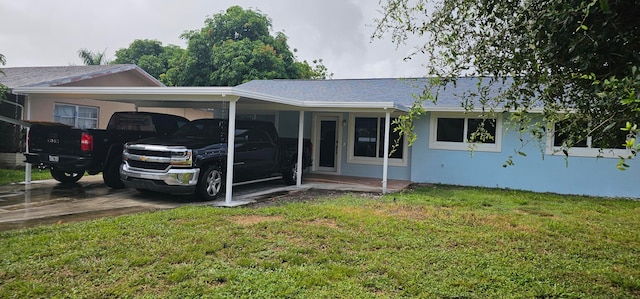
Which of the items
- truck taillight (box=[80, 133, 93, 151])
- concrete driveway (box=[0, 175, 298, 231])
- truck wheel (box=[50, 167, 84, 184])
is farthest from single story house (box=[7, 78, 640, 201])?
truck wheel (box=[50, 167, 84, 184])

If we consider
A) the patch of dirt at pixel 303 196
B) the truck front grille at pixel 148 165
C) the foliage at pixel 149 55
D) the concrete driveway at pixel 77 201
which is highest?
the foliage at pixel 149 55

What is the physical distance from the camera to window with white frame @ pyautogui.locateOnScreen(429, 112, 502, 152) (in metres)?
12.4

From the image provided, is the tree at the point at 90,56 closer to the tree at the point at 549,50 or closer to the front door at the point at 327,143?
the front door at the point at 327,143

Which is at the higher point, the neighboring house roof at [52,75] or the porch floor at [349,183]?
the neighboring house roof at [52,75]

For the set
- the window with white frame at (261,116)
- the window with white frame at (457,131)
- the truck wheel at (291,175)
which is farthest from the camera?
the window with white frame at (261,116)

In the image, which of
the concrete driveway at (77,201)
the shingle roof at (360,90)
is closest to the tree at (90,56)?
the shingle roof at (360,90)

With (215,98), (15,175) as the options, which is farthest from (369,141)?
(15,175)

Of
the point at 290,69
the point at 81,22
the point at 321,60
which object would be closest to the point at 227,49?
Answer: the point at 290,69

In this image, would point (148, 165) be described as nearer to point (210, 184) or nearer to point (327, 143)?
point (210, 184)

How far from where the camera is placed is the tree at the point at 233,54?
25891 mm

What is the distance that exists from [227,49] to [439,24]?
23.4 meters

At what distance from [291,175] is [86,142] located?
4.97m

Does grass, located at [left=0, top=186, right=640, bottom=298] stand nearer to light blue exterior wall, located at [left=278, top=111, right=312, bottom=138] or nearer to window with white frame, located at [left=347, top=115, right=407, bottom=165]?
window with white frame, located at [left=347, top=115, right=407, bottom=165]

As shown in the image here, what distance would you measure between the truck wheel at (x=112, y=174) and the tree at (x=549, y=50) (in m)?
7.36
